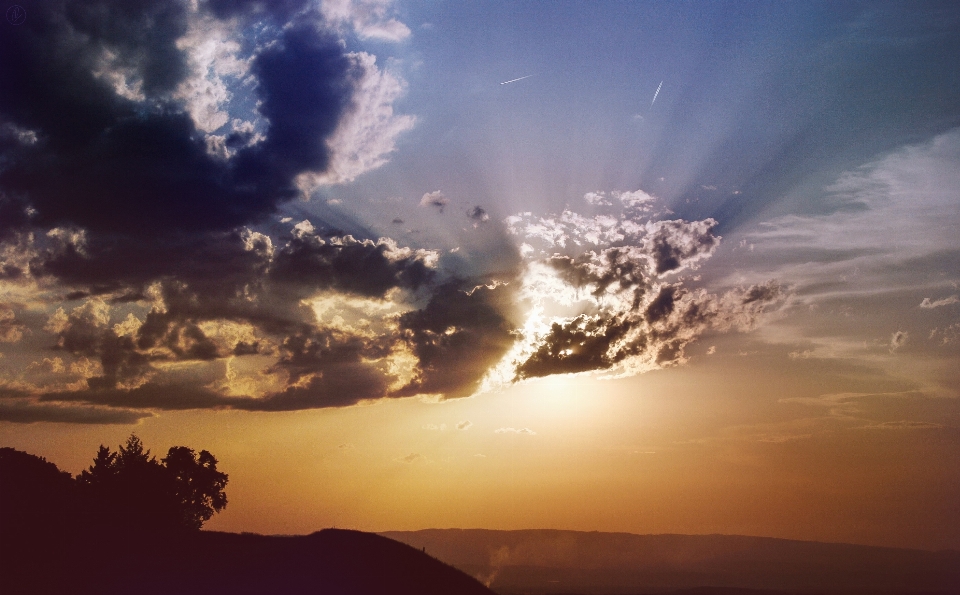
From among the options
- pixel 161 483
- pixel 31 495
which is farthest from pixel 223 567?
pixel 161 483

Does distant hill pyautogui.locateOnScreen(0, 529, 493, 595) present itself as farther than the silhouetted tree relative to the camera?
No

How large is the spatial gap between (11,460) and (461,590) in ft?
212

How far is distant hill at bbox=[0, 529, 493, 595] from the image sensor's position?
191 ft

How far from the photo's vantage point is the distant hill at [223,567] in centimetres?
5831

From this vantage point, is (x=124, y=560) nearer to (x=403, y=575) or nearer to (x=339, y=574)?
(x=339, y=574)

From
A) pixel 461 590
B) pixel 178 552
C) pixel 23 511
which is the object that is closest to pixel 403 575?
pixel 461 590

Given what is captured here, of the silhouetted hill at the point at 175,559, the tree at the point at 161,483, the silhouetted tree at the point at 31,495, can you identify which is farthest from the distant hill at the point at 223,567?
the tree at the point at 161,483

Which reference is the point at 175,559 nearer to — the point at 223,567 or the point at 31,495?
the point at 223,567

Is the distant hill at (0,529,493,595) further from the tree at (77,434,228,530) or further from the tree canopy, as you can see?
the tree at (77,434,228,530)

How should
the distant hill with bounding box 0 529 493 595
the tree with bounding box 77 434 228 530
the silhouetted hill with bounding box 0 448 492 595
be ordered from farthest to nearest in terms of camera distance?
the tree with bounding box 77 434 228 530 < the silhouetted hill with bounding box 0 448 492 595 < the distant hill with bounding box 0 529 493 595

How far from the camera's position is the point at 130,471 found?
4264 inches

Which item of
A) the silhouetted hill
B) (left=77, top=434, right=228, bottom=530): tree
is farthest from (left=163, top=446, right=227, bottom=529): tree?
the silhouetted hill

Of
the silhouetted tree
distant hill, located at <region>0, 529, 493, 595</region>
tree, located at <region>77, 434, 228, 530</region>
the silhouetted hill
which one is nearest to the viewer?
distant hill, located at <region>0, 529, 493, 595</region>

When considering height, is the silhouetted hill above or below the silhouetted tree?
below
